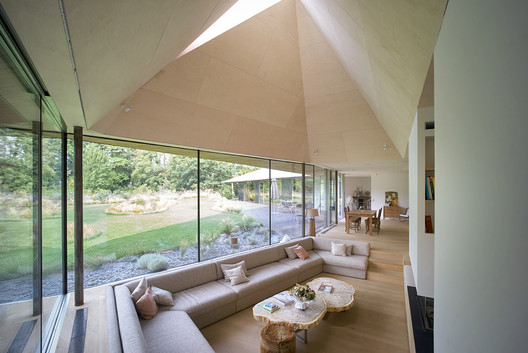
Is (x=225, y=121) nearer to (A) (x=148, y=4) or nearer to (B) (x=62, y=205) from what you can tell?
(B) (x=62, y=205)

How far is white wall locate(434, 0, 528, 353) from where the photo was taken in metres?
0.62

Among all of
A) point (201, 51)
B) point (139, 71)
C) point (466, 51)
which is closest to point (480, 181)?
point (466, 51)

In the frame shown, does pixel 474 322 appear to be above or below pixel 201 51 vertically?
below

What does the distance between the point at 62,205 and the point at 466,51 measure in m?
4.73

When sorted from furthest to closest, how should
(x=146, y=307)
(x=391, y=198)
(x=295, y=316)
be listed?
(x=391, y=198) < (x=295, y=316) < (x=146, y=307)

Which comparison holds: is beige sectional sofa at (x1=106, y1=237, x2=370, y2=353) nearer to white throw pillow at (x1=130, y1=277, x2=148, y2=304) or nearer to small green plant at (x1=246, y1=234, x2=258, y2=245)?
white throw pillow at (x1=130, y1=277, x2=148, y2=304)

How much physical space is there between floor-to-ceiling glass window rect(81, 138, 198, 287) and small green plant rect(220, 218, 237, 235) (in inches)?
27.7

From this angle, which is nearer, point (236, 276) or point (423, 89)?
point (423, 89)

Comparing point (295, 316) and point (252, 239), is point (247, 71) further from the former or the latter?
point (252, 239)

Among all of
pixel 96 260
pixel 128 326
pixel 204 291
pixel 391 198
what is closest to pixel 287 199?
pixel 204 291

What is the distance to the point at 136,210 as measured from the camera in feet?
14.5

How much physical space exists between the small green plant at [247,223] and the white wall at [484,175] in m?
5.13

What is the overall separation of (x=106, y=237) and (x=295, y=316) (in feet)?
11.0

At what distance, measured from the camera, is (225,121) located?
15.7 ft
